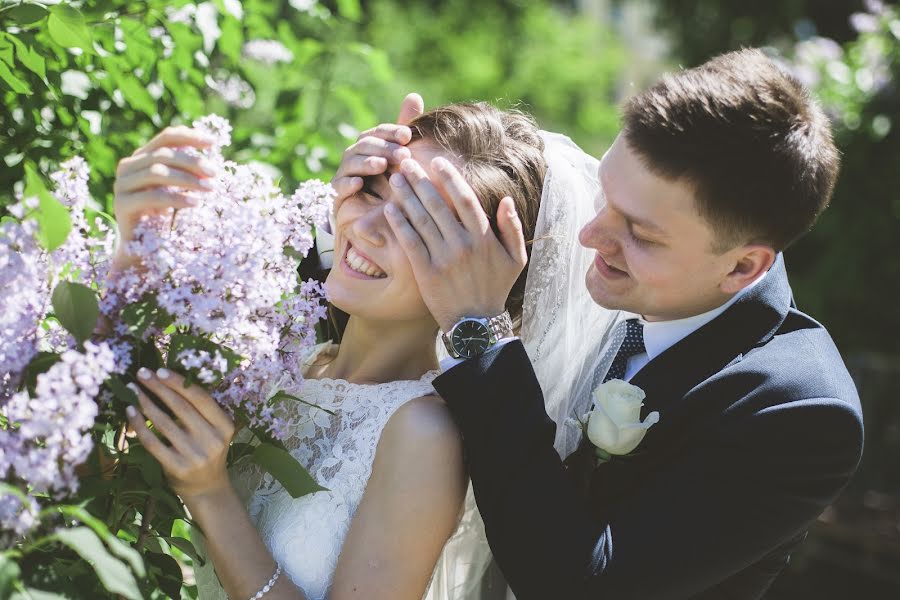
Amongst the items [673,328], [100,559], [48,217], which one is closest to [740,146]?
[673,328]

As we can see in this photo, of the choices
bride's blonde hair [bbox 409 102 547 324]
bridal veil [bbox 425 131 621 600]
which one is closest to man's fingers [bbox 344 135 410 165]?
bride's blonde hair [bbox 409 102 547 324]

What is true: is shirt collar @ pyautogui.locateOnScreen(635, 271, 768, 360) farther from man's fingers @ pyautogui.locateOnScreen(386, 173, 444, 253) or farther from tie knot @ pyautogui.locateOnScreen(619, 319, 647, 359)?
man's fingers @ pyautogui.locateOnScreen(386, 173, 444, 253)

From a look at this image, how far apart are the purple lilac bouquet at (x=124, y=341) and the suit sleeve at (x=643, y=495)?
36 centimetres

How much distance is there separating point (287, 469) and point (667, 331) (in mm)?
902

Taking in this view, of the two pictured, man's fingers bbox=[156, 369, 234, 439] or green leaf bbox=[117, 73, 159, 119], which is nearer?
man's fingers bbox=[156, 369, 234, 439]

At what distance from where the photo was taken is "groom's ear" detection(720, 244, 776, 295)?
6.64 feet

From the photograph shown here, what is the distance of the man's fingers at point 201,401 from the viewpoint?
157 cm

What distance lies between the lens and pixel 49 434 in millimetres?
1280

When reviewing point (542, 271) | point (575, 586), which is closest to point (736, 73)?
point (542, 271)

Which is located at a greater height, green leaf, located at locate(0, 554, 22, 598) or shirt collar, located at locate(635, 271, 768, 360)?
green leaf, located at locate(0, 554, 22, 598)

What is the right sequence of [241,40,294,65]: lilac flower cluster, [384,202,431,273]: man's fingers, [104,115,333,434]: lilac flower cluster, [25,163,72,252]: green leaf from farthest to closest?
[241,40,294,65]: lilac flower cluster < [384,202,431,273]: man's fingers < [104,115,333,434]: lilac flower cluster < [25,163,72,252]: green leaf

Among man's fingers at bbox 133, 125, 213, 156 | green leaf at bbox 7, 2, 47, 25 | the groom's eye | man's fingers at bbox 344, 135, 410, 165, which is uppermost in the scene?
green leaf at bbox 7, 2, 47, 25

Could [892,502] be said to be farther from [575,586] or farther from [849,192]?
[575,586]

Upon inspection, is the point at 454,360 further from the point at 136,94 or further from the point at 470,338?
the point at 136,94
